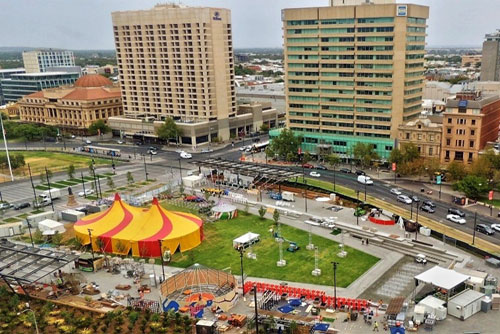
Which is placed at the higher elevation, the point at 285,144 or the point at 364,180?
the point at 285,144

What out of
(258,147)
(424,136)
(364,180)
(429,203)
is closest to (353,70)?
(424,136)

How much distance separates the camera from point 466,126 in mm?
85750

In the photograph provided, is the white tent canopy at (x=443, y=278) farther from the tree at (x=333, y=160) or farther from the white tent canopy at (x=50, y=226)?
the tree at (x=333, y=160)

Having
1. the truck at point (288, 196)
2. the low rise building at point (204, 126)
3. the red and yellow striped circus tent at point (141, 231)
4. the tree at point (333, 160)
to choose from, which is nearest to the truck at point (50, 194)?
the red and yellow striped circus tent at point (141, 231)

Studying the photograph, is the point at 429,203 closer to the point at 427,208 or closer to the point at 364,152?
the point at 427,208

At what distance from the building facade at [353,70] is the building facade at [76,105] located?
74.2 meters

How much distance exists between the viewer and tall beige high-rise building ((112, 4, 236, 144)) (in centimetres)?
12538

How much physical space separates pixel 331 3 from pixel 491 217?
66.0 metres

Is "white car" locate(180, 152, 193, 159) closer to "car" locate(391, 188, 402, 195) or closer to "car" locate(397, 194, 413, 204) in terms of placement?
"car" locate(391, 188, 402, 195)

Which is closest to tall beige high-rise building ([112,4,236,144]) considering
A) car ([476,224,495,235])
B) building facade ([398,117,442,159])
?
building facade ([398,117,442,159])

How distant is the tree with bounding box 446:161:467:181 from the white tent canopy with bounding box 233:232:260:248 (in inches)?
1603

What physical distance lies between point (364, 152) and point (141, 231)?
54912mm

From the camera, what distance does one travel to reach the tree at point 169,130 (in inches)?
4961

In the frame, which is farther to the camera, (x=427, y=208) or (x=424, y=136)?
(x=424, y=136)
